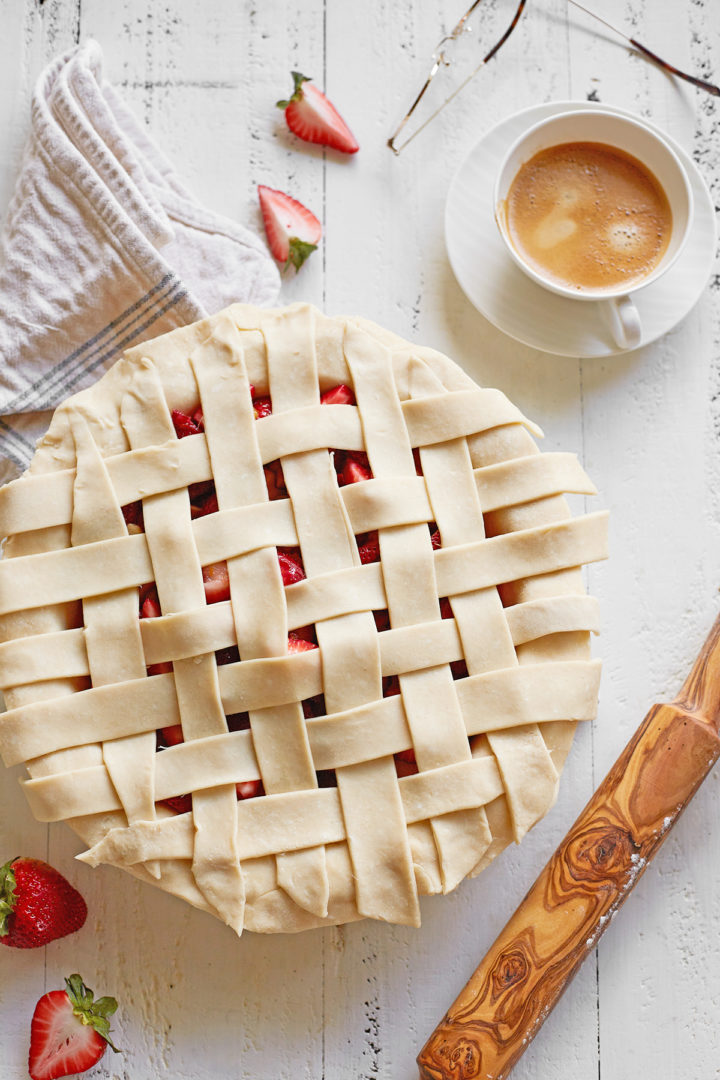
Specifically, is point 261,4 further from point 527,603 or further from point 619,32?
point 527,603

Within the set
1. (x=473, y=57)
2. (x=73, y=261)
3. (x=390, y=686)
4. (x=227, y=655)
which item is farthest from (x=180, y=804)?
(x=473, y=57)

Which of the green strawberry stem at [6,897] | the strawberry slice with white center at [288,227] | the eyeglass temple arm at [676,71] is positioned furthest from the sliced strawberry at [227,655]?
the eyeglass temple arm at [676,71]

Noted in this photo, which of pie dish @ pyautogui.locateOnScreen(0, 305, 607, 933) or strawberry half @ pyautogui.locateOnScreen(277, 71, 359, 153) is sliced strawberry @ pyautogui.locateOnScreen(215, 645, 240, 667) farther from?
strawberry half @ pyautogui.locateOnScreen(277, 71, 359, 153)

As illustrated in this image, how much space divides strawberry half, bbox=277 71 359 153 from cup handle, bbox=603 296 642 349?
1.58ft

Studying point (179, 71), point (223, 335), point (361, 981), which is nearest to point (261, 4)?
point (179, 71)

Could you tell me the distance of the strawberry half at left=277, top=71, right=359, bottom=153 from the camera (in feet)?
4.69

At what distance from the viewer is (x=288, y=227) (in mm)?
1418

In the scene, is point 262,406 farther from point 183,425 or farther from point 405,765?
point 405,765

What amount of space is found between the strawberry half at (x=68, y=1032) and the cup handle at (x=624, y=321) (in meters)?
1.19

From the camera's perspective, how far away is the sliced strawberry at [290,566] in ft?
3.59

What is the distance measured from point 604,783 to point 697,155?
Result: 39.1 inches

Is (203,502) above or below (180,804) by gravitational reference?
above

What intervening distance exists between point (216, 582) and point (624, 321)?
70 cm

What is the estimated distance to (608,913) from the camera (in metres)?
1.22
